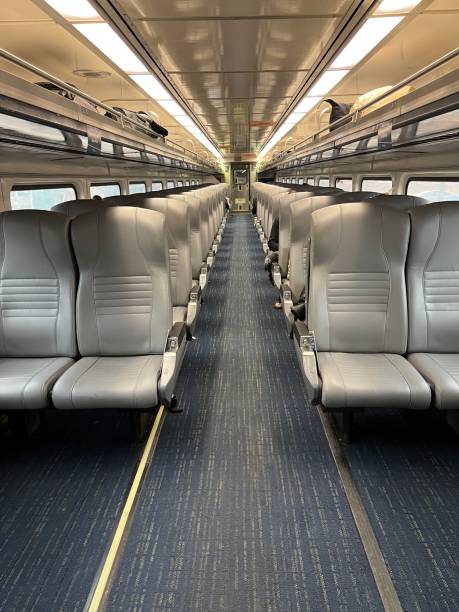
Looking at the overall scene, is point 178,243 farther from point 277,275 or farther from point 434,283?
point 434,283

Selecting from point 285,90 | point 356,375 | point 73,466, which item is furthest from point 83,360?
point 285,90

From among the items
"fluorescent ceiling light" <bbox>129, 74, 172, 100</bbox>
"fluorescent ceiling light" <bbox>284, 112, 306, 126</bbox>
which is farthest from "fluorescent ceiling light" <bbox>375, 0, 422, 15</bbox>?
"fluorescent ceiling light" <bbox>284, 112, 306, 126</bbox>

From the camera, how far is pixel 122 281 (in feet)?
10.2

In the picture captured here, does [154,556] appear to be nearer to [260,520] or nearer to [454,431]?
[260,520]

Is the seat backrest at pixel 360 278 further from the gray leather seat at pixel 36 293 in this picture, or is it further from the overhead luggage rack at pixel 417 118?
the gray leather seat at pixel 36 293

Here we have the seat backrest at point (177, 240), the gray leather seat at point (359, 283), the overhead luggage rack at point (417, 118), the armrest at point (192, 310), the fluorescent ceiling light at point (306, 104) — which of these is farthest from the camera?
the fluorescent ceiling light at point (306, 104)

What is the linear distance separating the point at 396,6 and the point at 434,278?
66.4 inches

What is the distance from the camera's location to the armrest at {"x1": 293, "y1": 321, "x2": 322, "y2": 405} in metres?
2.66

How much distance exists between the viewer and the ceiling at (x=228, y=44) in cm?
295

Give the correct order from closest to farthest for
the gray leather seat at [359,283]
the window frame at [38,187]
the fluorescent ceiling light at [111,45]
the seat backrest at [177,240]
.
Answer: the gray leather seat at [359,283]
the fluorescent ceiling light at [111,45]
the window frame at [38,187]
the seat backrest at [177,240]

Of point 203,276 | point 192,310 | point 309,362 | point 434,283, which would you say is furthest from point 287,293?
point 309,362

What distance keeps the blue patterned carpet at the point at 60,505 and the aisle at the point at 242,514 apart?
0.58 feet

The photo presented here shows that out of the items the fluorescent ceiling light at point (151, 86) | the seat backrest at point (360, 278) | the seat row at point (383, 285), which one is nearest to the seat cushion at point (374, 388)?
the seat row at point (383, 285)

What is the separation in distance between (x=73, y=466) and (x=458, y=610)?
6.96 feet
